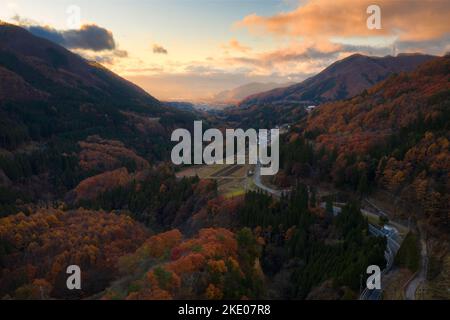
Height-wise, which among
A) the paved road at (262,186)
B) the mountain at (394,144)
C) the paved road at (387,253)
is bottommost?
the paved road at (387,253)

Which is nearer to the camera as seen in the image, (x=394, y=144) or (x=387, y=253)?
(x=387, y=253)

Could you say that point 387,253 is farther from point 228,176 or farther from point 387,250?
point 228,176

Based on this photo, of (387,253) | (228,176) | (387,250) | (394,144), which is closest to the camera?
(387,253)

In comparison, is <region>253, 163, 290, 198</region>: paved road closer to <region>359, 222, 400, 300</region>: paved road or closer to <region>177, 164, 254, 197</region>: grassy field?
<region>177, 164, 254, 197</region>: grassy field

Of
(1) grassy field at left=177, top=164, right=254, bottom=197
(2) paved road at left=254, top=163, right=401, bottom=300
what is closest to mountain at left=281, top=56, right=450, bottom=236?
→ (2) paved road at left=254, top=163, right=401, bottom=300

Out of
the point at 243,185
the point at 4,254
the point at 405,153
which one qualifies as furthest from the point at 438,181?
the point at 4,254

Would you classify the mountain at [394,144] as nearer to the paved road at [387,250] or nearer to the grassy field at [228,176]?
the paved road at [387,250]

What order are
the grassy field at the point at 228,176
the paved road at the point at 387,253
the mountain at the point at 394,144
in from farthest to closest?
the grassy field at the point at 228,176, the mountain at the point at 394,144, the paved road at the point at 387,253

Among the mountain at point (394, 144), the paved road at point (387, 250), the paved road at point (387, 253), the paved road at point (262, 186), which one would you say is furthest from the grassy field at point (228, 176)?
the paved road at point (387, 253)

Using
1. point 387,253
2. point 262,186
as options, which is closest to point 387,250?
point 387,253

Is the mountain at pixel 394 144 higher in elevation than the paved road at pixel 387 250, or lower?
higher
